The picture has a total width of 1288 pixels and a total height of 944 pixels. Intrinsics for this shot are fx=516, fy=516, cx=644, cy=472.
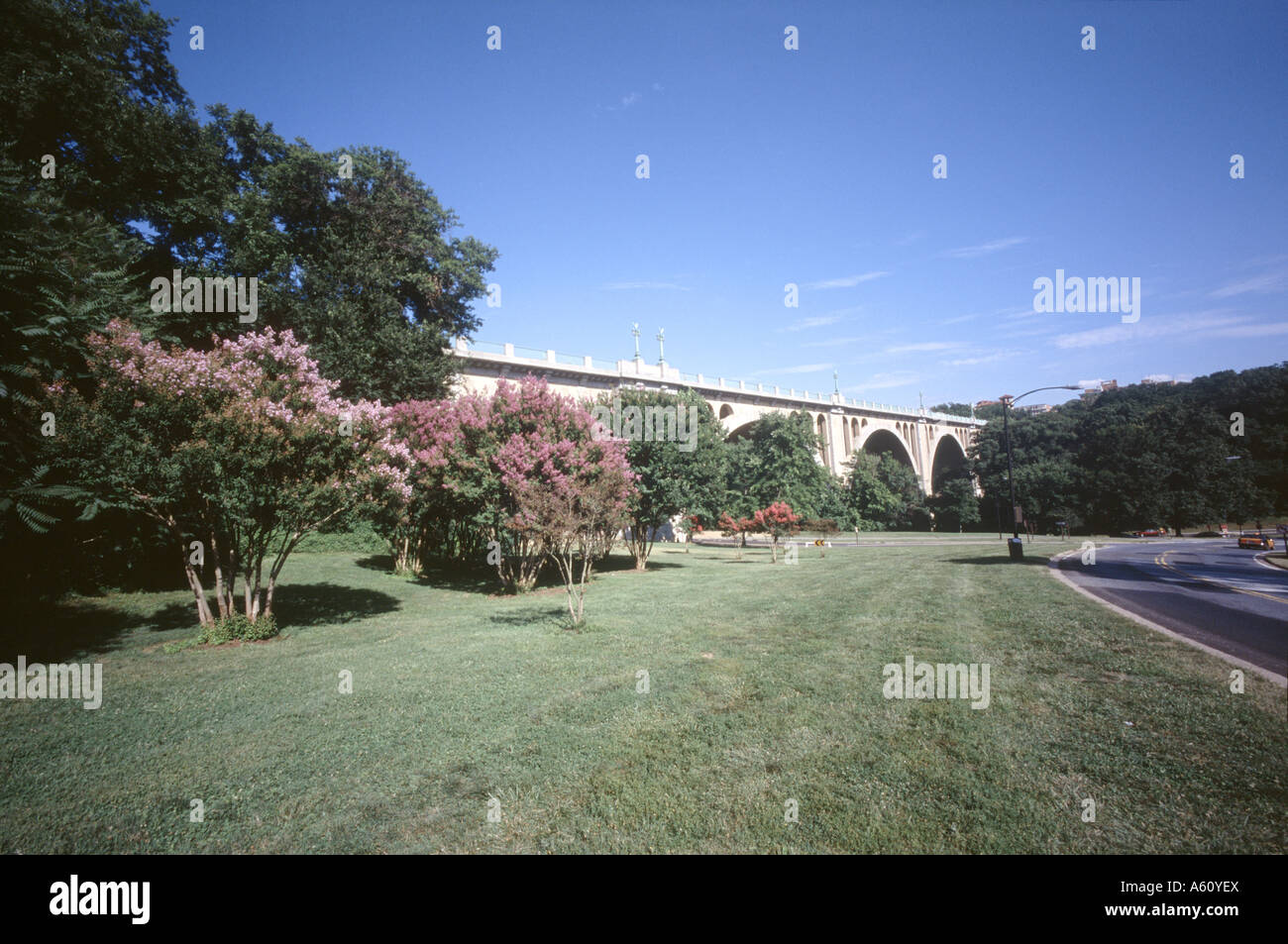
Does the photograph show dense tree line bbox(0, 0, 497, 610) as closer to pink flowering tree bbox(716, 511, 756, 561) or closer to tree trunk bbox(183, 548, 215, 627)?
tree trunk bbox(183, 548, 215, 627)

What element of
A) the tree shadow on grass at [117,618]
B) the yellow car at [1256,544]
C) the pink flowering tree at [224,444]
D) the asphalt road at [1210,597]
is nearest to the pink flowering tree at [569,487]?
the pink flowering tree at [224,444]

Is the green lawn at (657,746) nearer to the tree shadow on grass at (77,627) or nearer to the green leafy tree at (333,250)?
the tree shadow on grass at (77,627)

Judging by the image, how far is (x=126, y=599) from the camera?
45.1 feet

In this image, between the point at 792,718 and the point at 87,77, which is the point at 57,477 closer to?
the point at 792,718

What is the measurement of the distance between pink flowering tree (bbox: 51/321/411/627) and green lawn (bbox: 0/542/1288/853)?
8.60ft

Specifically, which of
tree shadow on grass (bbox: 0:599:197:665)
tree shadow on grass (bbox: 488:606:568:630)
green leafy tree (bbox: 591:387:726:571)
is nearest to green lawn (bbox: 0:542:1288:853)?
tree shadow on grass (bbox: 0:599:197:665)

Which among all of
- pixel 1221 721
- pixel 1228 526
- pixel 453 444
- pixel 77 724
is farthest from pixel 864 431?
pixel 77 724

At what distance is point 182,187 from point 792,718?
27.0 metres

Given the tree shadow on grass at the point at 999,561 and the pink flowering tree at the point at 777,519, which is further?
the pink flowering tree at the point at 777,519

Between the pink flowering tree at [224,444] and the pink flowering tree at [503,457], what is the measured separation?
361 centimetres

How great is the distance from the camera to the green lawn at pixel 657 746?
3.92m

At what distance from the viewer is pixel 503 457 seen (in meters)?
15.2

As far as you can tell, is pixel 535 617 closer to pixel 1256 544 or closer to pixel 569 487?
pixel 569 487
